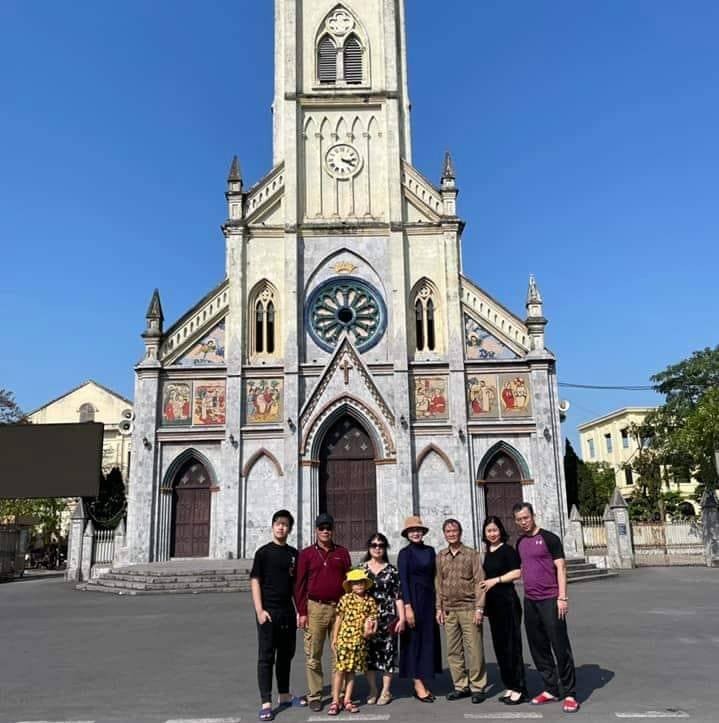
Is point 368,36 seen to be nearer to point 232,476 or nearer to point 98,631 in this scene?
point 232,476

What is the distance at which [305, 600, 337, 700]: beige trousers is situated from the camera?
6855 millimetres

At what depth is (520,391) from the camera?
25.9m

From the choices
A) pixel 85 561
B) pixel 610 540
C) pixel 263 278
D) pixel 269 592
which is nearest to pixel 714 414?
pixel 610 540

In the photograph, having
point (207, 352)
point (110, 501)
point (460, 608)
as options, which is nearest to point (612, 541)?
point (207, 352)

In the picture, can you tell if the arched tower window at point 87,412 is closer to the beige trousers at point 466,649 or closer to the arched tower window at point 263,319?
the arched tower window at point 263,319

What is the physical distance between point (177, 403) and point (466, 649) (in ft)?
65.7

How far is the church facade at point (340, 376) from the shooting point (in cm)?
2481

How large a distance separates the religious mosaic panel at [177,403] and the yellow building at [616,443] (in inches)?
1911

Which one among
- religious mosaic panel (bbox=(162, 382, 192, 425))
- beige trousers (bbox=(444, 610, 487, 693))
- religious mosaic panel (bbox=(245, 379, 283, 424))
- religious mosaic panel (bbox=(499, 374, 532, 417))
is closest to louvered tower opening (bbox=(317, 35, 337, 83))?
religious mosaic panel (bbox=(245, 379, 283, 424))

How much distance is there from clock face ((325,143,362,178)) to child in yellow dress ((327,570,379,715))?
2360cm

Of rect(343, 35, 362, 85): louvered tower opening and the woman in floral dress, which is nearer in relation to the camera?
the woman in floral dress

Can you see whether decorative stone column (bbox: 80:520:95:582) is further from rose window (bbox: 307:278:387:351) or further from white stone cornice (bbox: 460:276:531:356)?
white stone cornice (bbox: 460:276:531:356)

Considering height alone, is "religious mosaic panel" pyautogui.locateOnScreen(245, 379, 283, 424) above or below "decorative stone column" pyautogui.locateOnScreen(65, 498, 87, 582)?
above

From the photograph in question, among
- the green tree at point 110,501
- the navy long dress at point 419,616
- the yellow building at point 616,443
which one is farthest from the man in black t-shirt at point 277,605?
the yellow building at point 616,443
